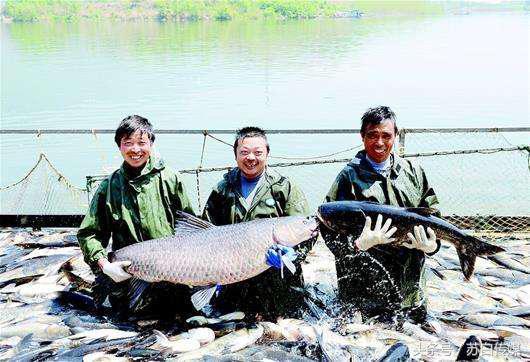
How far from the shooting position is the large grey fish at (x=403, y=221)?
4.76m

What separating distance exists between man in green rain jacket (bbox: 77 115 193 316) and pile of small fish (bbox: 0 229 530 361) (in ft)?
1.80

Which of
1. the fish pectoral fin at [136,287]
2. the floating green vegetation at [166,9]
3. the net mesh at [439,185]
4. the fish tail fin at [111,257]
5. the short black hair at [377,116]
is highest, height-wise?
the floating green vegetation at [166,9]


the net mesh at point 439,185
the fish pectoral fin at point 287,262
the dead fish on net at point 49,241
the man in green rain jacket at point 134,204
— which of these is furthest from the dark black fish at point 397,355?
the net mesh at point 439,185

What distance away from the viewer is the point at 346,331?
538 centimetres

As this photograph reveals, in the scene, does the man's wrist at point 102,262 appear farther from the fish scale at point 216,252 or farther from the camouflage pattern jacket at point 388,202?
the camouflage pattern jacket at point 388,202

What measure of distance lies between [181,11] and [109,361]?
286 feet

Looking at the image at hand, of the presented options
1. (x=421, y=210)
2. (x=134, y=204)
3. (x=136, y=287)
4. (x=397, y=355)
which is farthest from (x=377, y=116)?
(x=136, y=287)

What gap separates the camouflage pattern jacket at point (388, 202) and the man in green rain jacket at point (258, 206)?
389 millimetres

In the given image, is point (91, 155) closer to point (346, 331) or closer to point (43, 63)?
point (346, 331)

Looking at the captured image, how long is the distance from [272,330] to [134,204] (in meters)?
1.72

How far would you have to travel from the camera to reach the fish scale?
15.8 ft

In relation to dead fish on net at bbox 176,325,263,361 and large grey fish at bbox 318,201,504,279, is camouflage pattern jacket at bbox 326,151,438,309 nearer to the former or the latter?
→ large grey fish at bbox 318,201,504,279

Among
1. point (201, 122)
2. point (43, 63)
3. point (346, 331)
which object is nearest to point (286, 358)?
point (346, 331)

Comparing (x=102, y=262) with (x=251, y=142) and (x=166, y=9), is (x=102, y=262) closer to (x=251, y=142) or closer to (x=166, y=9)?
(x=251, y=142)
